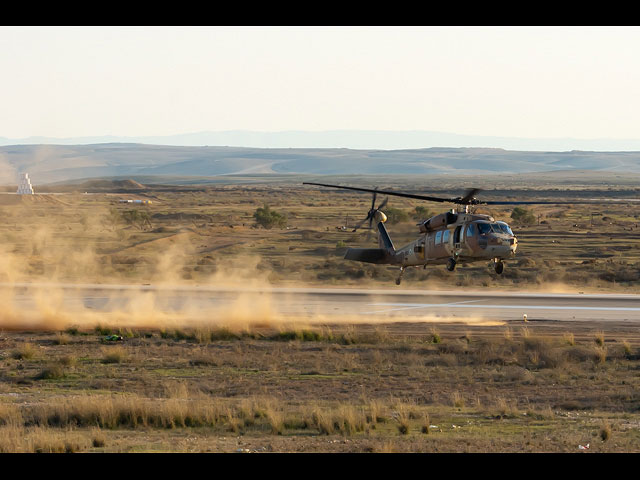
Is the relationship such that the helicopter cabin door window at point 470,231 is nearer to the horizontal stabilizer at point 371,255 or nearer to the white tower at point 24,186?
the horizontal stabilizer at point 371,255

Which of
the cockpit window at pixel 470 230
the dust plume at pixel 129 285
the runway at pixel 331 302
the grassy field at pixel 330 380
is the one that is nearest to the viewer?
the grassy field at pixel 330 380

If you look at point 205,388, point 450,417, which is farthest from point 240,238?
point 450,417

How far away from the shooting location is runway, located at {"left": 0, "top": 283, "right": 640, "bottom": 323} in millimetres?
42931

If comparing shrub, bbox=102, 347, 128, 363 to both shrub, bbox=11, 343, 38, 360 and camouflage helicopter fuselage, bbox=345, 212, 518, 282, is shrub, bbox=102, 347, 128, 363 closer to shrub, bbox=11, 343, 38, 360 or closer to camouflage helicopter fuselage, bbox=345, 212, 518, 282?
shrub, bbox=11, 343, 38, 360

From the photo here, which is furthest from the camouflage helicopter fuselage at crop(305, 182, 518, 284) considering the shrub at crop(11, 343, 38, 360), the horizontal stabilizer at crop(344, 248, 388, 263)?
the shrub at crop(11, 343, 38, 360)

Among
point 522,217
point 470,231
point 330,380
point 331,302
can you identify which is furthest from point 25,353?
point 522,217

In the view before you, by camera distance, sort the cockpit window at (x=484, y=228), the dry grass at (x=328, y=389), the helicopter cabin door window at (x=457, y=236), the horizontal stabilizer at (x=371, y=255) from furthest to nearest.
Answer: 1. the horizontal stabilizer at (x=371, y=255)
2. the helicopter cabin door window at (x=457, y=236)
3. the cockpit window at (x=484, y=228)
4. the dry grass at (x=328, y=389)

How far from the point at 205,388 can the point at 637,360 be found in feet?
55.1

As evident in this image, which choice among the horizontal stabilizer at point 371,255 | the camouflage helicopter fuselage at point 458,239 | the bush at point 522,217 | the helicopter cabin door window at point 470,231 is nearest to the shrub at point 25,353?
the camouflage helicopter fuselage at point 458,239

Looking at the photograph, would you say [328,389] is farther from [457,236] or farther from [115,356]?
[115,356]

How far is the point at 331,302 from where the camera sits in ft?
157

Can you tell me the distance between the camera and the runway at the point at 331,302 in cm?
4293

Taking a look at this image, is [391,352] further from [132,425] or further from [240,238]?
[240,238]
